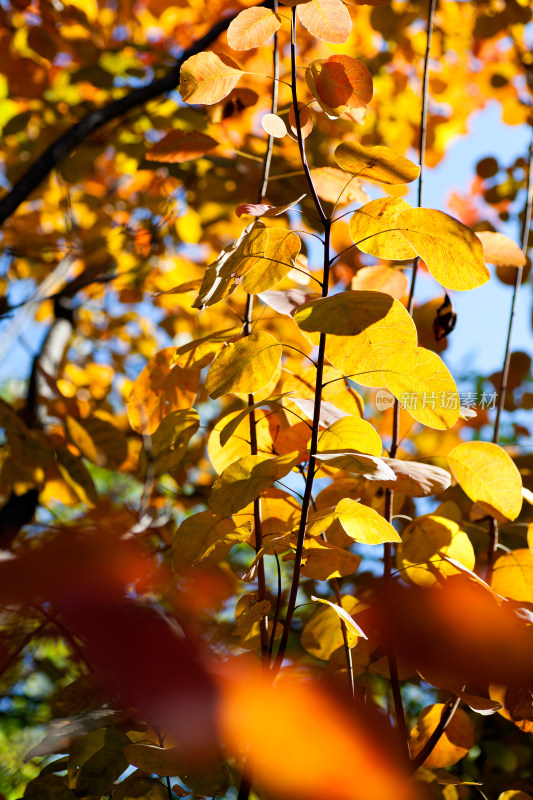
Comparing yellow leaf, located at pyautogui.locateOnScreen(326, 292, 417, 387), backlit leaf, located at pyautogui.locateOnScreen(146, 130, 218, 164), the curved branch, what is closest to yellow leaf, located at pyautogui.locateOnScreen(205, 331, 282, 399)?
yellow leaf, located at pyautogui.locateOnScreen(326, 292, 417, 387)

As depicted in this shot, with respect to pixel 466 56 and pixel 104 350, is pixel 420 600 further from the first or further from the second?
pixel 466 56

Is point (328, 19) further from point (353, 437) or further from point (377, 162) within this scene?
point (353, 437)

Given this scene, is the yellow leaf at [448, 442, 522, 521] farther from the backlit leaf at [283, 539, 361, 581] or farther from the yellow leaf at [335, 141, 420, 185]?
A: the yellow leaf at [335, 141, 420, 185]

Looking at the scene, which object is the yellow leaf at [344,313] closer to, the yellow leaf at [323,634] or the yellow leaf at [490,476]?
the yellow leaf at [490,476]

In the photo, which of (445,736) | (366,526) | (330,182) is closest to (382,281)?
(330,182)

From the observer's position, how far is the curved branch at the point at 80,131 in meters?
1.20

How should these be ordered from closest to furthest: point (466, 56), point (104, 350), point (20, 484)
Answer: point (20, 484), point (104, 350), point (466, 56)

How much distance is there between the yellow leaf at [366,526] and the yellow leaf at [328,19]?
0.40 metres

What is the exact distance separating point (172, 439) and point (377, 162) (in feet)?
0.99

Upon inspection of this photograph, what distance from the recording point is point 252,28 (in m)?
0.53

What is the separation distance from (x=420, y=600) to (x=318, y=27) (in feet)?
1.79

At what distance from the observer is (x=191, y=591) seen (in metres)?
0.93

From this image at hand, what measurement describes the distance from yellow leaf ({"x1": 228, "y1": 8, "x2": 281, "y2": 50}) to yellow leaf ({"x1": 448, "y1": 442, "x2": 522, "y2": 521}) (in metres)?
0.41

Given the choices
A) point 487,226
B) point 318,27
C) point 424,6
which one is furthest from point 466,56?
point 318,27
